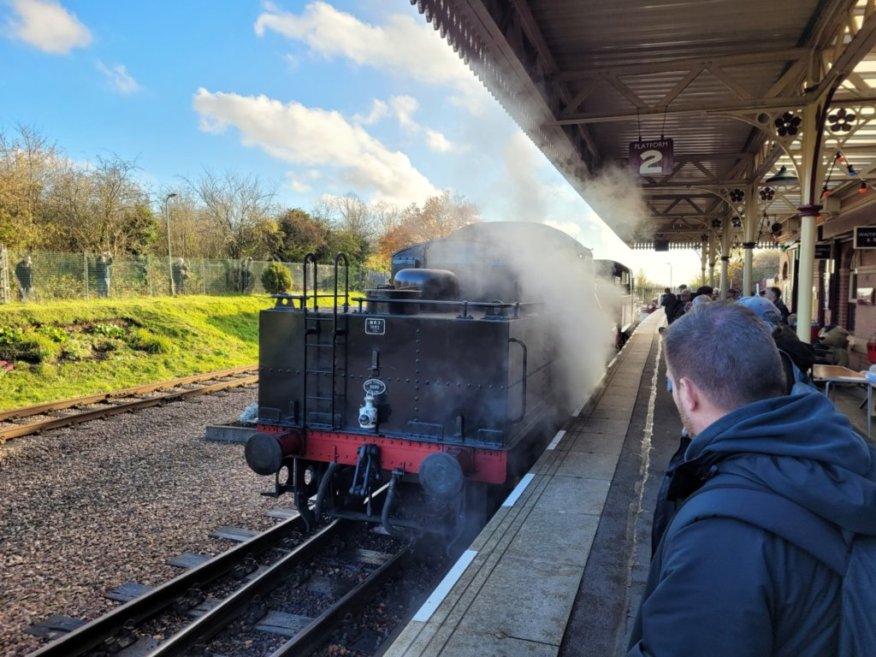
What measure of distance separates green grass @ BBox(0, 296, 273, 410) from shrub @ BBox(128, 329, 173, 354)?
2 centimetres

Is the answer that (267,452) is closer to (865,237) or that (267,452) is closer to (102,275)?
(865,237)

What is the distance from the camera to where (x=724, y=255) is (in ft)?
49.9

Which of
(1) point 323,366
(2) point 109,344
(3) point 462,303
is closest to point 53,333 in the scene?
(2) point 109,344

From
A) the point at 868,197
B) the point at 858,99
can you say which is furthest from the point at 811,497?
the point at 868,197

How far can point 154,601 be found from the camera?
12.8ft

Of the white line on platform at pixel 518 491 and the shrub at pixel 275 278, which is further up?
the shrub at pixel 275 278

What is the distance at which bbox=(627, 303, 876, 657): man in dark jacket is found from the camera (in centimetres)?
101

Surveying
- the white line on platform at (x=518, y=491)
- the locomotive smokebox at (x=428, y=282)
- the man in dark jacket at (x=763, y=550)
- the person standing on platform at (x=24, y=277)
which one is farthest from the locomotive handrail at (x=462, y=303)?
the person standing on platform at (x=24, y=277)

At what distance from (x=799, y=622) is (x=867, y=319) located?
1305cm

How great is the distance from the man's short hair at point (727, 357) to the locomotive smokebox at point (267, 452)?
3.68 meters

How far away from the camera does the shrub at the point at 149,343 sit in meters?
14.1

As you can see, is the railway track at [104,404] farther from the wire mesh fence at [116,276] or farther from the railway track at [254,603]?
the railway track at [254,603]

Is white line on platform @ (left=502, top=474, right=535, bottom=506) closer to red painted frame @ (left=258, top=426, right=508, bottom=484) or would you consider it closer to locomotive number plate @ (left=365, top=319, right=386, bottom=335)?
red painted frame @ (left=258, top=426, right=508, bottom=484)

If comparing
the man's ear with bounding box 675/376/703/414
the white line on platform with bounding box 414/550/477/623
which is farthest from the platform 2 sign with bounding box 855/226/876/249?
the man's ear with bounding box 675/376/703/414
